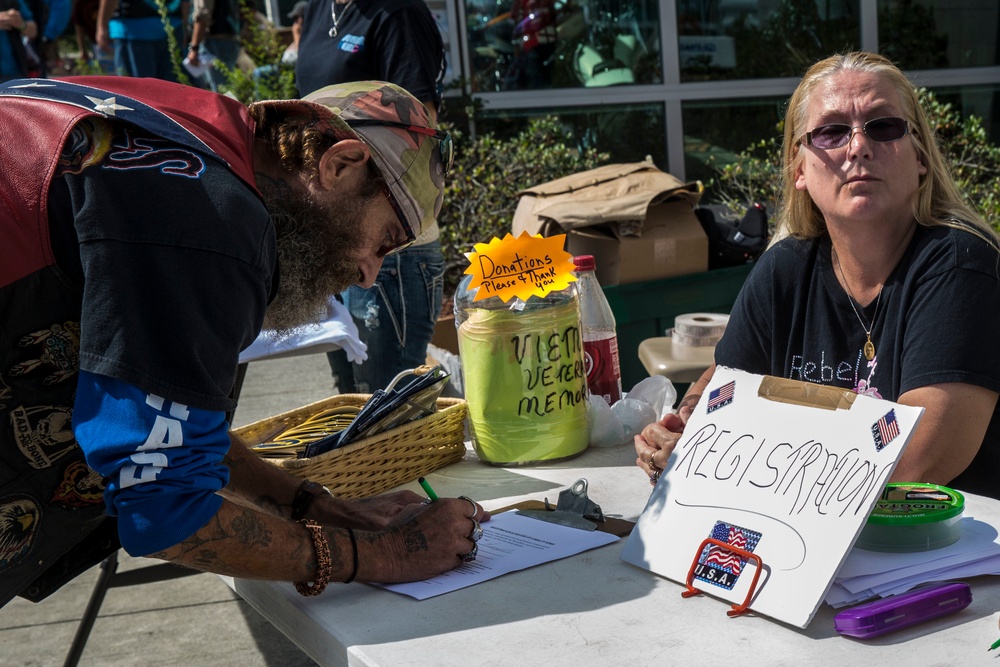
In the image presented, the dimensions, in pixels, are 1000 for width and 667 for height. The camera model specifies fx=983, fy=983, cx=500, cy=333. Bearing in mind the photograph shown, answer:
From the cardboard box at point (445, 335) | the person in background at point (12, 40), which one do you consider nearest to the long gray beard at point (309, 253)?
the cardboard box at point (445, 335)

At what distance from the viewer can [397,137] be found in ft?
5.00

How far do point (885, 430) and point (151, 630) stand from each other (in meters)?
2.51

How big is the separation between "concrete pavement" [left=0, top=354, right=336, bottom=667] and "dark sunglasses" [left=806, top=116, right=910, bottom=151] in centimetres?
192

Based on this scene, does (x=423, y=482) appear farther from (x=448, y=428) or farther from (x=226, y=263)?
(x=226, y=263)

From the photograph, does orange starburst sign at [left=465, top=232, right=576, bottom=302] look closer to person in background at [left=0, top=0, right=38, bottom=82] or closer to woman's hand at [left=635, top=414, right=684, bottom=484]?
woman's hand at [left=635, top=414, right=684, bottom=484]

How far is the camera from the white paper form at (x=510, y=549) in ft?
4.40

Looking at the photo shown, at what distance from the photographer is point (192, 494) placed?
4.00ft

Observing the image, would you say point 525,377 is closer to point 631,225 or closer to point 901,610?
point 901,610

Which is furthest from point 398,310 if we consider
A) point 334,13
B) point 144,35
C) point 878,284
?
point 144,35

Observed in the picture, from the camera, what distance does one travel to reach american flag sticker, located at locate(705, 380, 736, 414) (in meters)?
1.38

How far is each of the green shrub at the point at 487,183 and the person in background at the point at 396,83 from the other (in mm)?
1937

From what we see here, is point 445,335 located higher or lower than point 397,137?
lower

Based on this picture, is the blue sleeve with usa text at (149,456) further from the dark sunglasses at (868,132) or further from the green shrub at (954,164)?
the green shrub at (954,164)

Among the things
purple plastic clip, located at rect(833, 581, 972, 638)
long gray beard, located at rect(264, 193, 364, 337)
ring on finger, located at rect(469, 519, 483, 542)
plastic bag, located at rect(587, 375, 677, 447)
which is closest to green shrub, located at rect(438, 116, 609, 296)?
plastic bag, located at rect(587, 375, 677, 447)
